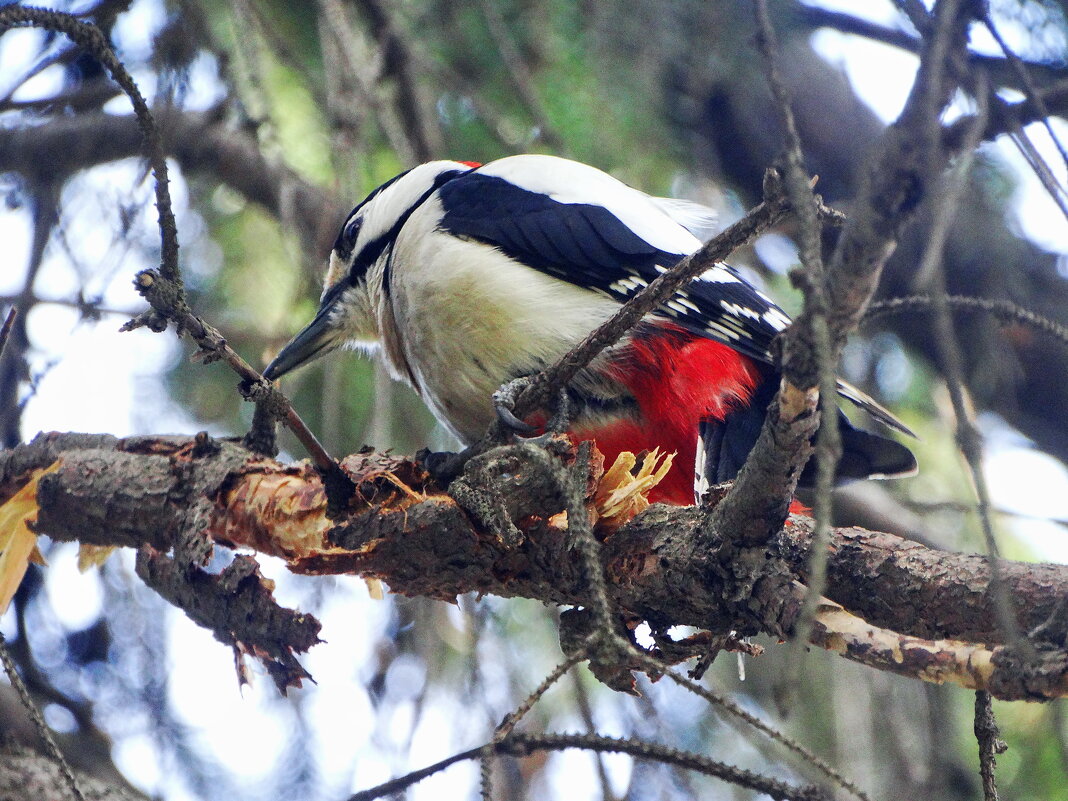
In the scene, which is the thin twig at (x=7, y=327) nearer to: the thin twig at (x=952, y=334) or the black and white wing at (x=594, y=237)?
the black and white wing at (x=594, y=237)

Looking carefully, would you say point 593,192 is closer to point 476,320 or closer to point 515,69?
point 515,69

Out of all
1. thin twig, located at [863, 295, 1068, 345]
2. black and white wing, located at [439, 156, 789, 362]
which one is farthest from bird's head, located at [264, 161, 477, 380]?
thin twig, located at [863, 295, 1068, 345]

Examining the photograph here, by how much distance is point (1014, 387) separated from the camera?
13.2ft

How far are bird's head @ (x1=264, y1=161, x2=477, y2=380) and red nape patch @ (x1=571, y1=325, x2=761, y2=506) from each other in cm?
81

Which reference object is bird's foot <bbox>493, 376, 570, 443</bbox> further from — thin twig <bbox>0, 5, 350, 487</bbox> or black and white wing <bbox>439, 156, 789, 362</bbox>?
thin twig <bbox>0, 5, 350, 487</bbox>

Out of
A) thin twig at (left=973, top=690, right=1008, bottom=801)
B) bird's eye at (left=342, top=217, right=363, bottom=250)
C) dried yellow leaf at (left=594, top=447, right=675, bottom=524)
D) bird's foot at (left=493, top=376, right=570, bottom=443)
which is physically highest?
bird's eye at (left=342, top=217, right=363, bottom=250)

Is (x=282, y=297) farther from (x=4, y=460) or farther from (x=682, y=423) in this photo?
(x=682, y=423)

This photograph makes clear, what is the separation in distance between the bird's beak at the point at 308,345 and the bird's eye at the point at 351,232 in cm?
26

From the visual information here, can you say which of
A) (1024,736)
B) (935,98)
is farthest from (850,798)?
(935,98)

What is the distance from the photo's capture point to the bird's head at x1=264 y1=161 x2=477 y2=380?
2.96 meters

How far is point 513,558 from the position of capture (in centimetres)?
204

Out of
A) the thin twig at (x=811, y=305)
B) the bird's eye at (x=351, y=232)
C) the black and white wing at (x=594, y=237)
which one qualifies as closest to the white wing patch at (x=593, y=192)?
the black and white wing at (x=594, y=237)

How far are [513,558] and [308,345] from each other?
3.87 ft

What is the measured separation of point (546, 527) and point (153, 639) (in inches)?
65.8
